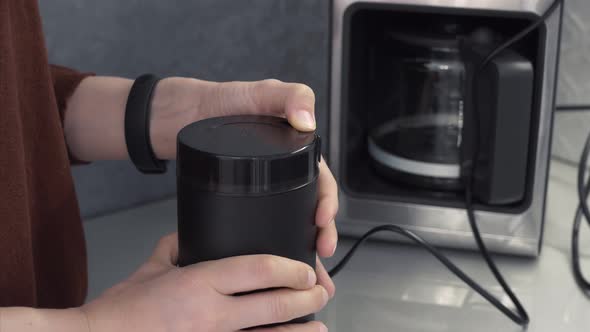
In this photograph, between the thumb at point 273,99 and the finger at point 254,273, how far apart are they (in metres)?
0.10

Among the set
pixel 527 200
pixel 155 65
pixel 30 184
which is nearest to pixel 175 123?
pixel 30 184

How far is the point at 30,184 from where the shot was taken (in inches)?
25.2

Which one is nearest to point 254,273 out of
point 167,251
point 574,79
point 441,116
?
point 167,251

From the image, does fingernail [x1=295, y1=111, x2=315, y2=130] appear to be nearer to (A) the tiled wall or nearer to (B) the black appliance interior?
(B) the black appliance interior

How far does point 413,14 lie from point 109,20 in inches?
12.7

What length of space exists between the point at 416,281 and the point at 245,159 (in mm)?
375

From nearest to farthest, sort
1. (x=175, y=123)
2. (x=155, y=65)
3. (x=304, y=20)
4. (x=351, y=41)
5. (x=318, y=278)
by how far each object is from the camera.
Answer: (x=318, y=278) → (x=175, y=123) → (x=351, y=41) → (x=155, y=65) → (x=304, y=20)

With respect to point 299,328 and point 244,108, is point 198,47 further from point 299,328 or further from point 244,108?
point 299,328

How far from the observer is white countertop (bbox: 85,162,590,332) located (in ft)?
2.25

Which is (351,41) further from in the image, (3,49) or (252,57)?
(3,49)

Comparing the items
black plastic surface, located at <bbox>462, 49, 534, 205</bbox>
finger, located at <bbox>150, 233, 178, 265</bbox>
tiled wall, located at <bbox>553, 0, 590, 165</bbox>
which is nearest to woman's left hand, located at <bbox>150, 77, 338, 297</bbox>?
finger, located at <bbox>150, 233, 178, 265</bbox>

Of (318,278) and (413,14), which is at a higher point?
(413,14)

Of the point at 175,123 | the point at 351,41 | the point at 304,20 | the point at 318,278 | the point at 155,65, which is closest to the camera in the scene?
the point at 318,278

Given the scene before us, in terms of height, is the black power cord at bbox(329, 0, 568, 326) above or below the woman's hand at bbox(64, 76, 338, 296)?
below
